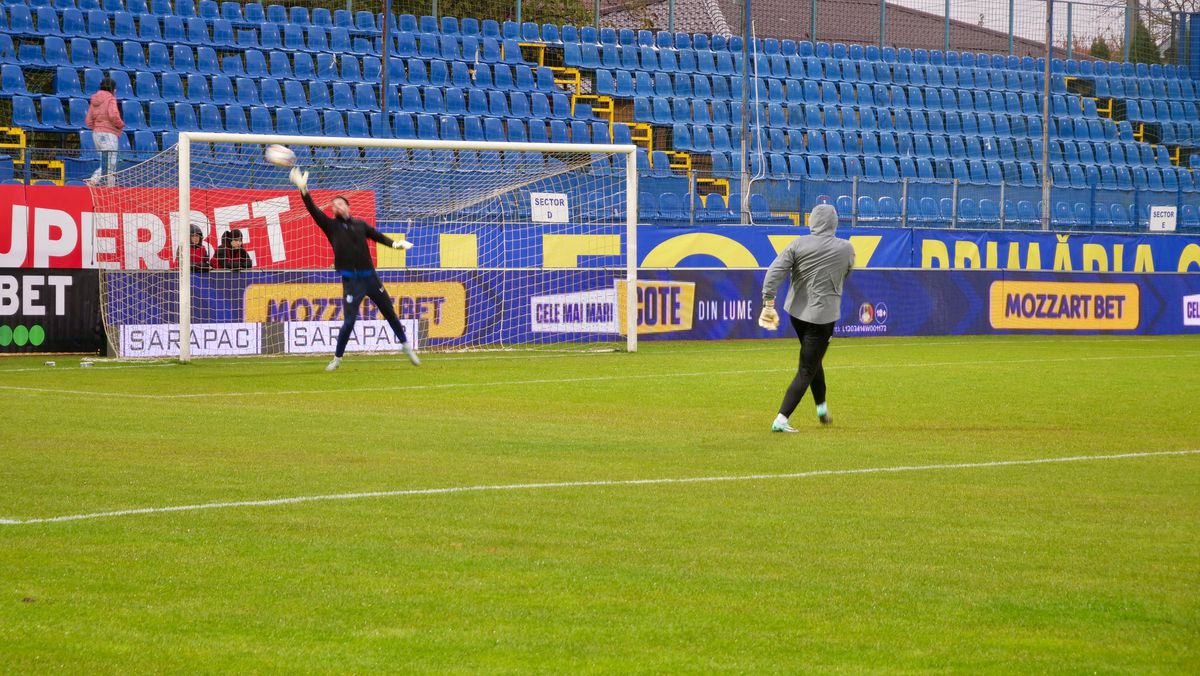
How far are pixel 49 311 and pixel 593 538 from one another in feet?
52.0

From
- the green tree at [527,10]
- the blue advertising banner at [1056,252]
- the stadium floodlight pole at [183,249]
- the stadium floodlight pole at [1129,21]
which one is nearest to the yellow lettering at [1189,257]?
the blue advertising banner at [1056,252]

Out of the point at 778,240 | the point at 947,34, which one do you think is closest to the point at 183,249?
the point at 778,240

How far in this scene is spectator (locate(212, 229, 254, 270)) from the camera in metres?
22.2

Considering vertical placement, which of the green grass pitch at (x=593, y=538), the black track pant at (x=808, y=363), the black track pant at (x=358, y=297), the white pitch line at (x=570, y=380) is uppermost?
the black track pant at (x=358, y=297)

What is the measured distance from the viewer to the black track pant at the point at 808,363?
1240 cm

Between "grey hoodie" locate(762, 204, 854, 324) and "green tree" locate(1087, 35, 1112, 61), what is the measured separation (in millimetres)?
35809

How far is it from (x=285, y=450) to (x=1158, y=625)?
259 inches

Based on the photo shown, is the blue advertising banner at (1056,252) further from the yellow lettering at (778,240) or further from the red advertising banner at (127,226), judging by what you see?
the red advertising banner at (127,226)

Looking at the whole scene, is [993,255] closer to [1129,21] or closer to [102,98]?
[102,98]

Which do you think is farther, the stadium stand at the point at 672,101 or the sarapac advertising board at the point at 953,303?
the stadium stand at the point at 672,101

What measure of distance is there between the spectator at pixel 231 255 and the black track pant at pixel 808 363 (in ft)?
38.7

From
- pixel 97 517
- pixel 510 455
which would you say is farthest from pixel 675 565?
pixel 510 455

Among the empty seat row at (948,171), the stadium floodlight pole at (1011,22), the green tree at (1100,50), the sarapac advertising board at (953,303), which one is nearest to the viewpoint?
the sarapac advertising board at (953,303)

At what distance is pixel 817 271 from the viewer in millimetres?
12734
